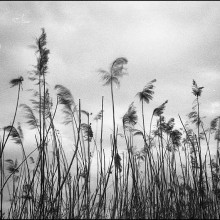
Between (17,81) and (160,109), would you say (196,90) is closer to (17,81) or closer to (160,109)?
(160,109)

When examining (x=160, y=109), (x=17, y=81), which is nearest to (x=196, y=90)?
(x=160, y=109)

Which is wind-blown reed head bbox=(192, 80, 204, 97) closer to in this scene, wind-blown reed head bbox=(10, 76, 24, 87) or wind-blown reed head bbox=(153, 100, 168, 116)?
wind-blown reed head bbox=(153, 100, 168, 116)

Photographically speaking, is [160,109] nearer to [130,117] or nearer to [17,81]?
[130,117]

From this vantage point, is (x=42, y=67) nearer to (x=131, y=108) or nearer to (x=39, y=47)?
(x=39, y=47)

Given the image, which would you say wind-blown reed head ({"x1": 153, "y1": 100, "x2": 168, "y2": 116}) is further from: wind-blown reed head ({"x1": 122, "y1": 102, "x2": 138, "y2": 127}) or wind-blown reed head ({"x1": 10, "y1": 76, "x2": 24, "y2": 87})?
wind-blown reed head ({"x1": 10, "y1": 76, "x2": 24, "y2": 87})

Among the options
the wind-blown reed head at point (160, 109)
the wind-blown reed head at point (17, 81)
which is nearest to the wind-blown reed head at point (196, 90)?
the wind-blown reed head at point (160, 109)

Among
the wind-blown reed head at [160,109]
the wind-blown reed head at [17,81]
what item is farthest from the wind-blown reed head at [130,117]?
the wind-blown reed head at [17,81]

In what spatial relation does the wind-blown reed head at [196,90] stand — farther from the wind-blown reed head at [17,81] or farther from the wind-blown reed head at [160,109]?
the wind-blown reed head at [17,81]

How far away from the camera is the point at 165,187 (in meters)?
4.29

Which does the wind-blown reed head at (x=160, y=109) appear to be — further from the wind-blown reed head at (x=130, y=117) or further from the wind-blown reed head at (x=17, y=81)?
the wind-blown reed head at (x=17, y=81)

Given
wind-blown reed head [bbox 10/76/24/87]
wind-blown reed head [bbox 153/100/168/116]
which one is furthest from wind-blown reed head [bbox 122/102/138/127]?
wind-blown reed head [bbox 10/76/24/87]

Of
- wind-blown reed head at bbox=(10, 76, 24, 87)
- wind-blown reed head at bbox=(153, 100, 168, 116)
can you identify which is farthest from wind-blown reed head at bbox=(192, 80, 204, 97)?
→ wind-blown reed head at bbox=(10, 76, 24, 87)

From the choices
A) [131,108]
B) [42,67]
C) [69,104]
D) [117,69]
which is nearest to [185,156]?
[131,108]

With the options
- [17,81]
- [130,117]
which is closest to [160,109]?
[130,117]
